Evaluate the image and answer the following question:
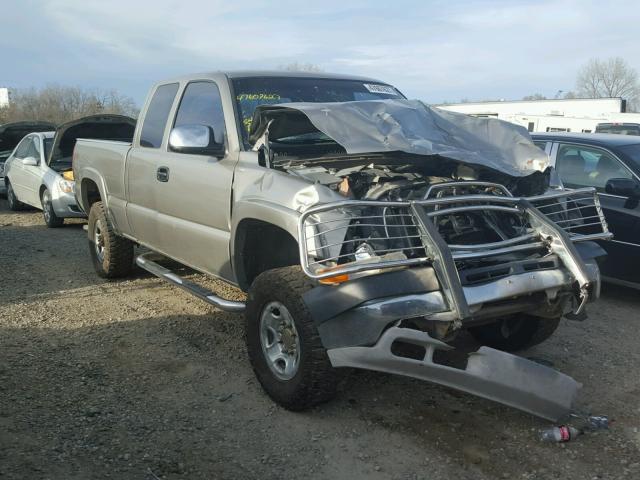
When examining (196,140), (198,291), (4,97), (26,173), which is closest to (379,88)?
(196,140)

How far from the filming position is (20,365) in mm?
4363

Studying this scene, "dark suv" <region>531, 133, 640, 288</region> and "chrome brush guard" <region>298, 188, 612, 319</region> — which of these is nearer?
"chrome brush guard" <region>298, 188, 612, 319</region>

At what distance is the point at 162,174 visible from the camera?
5059mm

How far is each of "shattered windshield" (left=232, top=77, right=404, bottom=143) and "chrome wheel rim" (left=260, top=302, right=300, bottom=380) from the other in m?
1.31

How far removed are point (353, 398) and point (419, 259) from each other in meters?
1.21

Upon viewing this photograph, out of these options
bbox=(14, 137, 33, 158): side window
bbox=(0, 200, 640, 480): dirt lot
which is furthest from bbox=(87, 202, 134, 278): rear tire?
bbox=(14, 137, 33, 158): side window

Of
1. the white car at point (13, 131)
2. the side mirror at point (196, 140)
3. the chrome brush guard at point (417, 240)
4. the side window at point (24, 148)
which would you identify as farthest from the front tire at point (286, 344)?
the white car at point (13, 131)

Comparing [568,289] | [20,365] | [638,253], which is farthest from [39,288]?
[638,253]

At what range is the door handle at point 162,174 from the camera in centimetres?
498

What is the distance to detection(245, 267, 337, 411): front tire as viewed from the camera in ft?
11.0

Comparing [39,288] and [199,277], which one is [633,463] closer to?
[199,277]

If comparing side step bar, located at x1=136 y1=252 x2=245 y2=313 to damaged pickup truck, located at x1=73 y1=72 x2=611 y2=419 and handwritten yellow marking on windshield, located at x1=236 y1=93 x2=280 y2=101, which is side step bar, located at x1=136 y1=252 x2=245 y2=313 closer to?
damaged pickup truck, located at x1=73 y1=72 x2=611 y2=419

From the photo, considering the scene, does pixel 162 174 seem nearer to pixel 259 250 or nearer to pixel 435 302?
pixel 259 250

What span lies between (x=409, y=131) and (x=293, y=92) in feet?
4.45
